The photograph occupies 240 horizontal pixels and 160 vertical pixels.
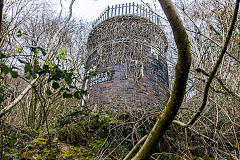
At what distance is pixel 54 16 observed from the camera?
21.4ft

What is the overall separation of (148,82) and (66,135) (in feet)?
13.9

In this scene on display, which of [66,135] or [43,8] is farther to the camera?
[43,8]

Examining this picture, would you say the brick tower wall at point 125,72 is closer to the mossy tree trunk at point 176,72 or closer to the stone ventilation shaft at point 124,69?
the stone ventilation shaft at point 124,69

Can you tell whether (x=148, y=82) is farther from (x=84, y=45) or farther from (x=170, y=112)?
(x=170, y=112)

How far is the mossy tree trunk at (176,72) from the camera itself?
0.87 m

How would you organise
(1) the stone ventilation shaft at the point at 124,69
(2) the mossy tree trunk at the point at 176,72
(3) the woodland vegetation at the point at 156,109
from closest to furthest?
(2) the mossy tree trunk at the point at 176,72 → (3) the woodland vegetation at the point at 156,109 → (1) the stone ventilation shaft at the point at 124,69

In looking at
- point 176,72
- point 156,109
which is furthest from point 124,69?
point 176,72

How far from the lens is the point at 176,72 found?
3.20 ft

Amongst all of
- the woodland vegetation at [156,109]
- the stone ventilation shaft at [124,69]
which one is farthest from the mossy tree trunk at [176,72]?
the stone ventilation shaft at [124,69]

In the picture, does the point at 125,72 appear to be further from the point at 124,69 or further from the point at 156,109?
the point at 156,109

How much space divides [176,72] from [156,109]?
277 centimetres

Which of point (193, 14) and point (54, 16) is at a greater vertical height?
point (54, 16)

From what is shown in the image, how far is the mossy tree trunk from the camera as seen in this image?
87 cm

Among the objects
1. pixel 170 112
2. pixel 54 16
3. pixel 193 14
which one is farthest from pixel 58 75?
pixel 54 16
